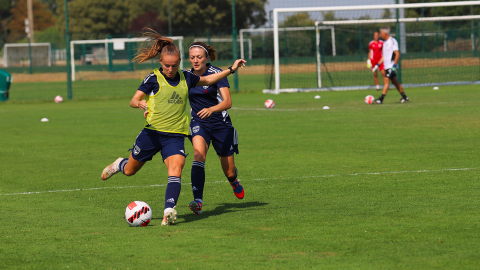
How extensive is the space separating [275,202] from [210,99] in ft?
4.51

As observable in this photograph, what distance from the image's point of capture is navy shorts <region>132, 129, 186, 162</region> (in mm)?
6586

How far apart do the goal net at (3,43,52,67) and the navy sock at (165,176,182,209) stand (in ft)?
128

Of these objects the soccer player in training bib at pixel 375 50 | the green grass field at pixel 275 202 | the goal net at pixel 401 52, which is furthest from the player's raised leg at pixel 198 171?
the goal net at pixel 401 52

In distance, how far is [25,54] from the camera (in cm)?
4825

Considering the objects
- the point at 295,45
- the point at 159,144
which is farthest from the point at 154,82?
the point at 295,45

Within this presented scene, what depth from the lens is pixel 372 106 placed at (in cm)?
1891

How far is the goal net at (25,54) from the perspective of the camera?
44.6 meters

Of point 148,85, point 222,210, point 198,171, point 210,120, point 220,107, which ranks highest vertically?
point 148,85

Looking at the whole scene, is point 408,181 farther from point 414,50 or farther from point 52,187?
point 414,50

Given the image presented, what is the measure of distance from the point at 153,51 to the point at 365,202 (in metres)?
2.77

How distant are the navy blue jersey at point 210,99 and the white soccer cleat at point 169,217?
144 centimetres

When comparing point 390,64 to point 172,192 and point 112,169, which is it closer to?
point 112,169

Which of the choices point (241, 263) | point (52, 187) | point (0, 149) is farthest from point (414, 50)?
point (241, 263)

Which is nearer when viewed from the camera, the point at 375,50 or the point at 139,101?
the point at 139,101
